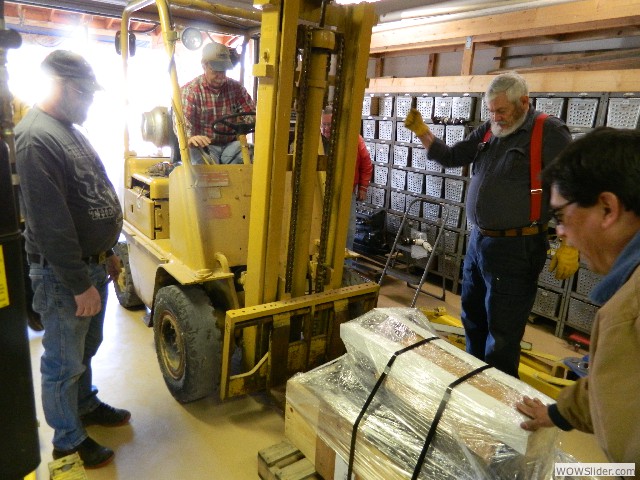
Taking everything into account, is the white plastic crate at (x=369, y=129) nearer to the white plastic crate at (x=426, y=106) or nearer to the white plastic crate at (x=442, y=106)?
the white plastic crate at (x=426, y=106)

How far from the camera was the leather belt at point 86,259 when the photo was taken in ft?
7.35

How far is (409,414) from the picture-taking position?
1.96 m

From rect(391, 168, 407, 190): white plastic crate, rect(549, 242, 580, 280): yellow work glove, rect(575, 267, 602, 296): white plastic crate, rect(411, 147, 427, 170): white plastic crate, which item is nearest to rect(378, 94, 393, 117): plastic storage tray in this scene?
rect(411, 147, 427, 170): white plastic crate

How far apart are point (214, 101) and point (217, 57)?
1.28 feet

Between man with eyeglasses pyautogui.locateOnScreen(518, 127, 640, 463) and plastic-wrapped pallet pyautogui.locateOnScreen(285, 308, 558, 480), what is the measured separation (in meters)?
0.38

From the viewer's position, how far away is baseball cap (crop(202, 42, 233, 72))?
147 inches

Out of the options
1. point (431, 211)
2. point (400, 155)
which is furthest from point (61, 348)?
point (400, 155)

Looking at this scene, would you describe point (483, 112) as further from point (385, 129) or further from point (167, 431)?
point (167, 431)

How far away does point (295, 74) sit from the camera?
2625 millimetres

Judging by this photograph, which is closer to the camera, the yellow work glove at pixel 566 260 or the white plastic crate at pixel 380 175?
the yellow work glove at pixel 566 260

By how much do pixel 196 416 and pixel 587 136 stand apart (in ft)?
9.17

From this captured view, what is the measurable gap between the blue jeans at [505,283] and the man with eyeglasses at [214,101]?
198 centimetres

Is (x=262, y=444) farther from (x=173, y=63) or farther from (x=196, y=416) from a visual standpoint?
(x=173, y=63)

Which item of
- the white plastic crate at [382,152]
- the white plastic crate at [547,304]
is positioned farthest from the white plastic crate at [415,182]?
the white plastic crate at [547,304]
